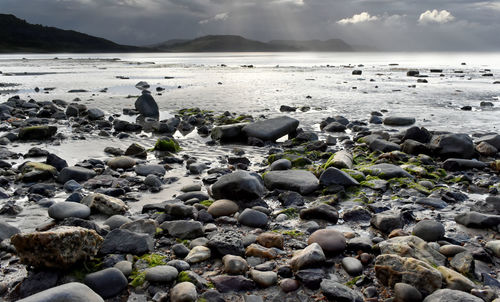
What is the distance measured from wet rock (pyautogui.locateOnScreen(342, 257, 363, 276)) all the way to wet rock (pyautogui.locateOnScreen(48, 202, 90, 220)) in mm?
3178

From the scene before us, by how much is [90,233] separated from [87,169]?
3574 mm

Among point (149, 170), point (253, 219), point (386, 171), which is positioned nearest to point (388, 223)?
point (253, 219)

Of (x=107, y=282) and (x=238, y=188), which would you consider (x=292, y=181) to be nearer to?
(x=238, y=188)

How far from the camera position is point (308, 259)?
379cm

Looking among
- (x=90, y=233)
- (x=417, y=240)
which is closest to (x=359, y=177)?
(x=417, y=240)

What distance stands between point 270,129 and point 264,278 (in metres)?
6.93

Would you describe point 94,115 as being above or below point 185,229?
above

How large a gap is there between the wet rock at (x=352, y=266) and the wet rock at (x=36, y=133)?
9.10 m

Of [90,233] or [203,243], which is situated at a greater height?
[90,233]

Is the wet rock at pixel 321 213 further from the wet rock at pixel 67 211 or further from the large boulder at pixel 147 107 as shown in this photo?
the large boulder at pixel 147 107

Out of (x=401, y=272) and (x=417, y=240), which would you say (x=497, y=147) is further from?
(x=401, y=272)

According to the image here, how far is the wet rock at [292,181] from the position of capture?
618 cm

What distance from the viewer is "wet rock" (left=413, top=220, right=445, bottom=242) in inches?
173

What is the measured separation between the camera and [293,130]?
10.9m
